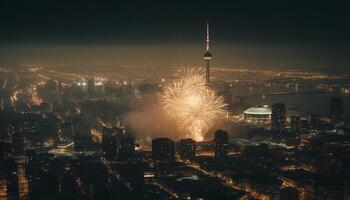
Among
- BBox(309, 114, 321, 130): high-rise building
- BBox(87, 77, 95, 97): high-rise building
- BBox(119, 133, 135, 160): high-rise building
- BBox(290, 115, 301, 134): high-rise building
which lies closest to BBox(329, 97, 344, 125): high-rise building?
BBox(309, 114, 321, 130): high-rise building

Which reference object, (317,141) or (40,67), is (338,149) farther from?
(40,67)

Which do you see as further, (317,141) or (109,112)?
(109,112)

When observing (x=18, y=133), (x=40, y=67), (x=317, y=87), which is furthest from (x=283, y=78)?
(x=18, y=133)

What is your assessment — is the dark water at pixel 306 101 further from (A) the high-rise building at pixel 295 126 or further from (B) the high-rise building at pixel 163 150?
(B) the high-rise building at pixel 163 150

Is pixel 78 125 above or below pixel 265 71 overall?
below

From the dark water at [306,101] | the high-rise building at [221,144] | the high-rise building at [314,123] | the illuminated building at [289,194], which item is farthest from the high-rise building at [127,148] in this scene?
the dark water at [306,101]

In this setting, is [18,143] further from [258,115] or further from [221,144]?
[258,115]
